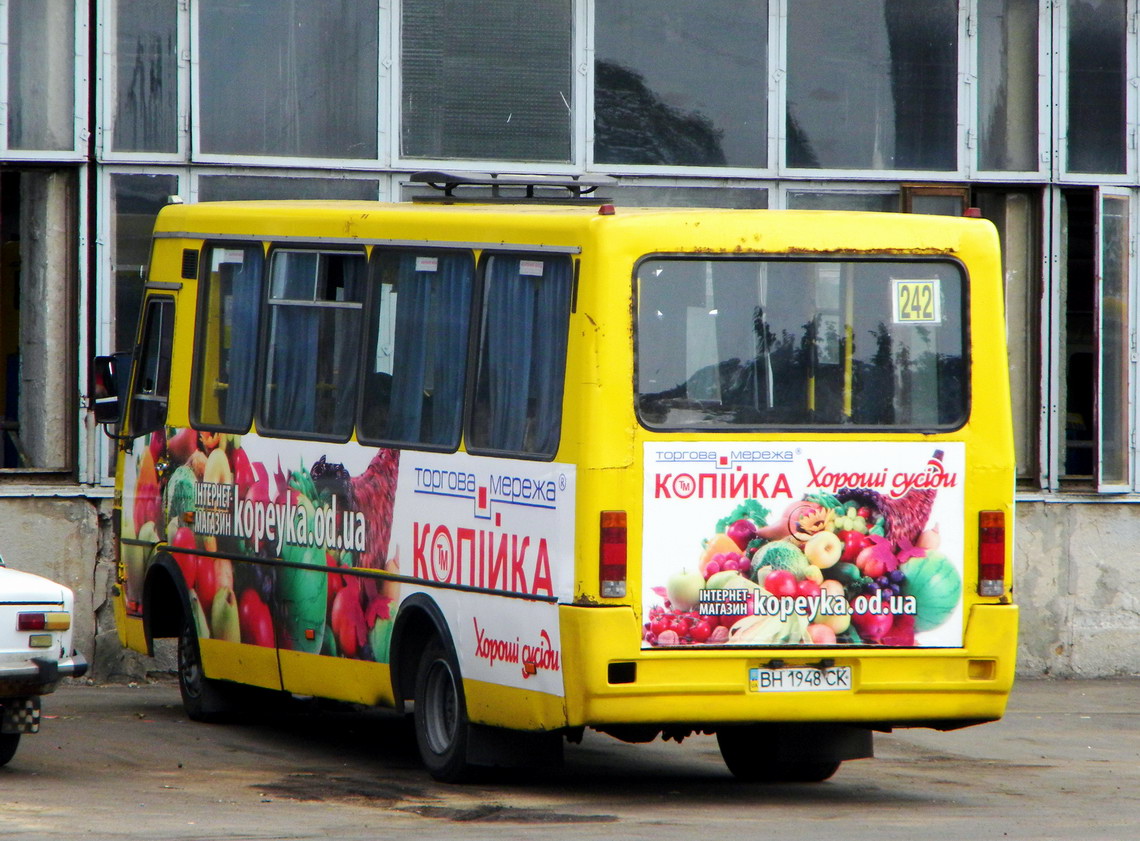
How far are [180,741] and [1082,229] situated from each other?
25.3 ft

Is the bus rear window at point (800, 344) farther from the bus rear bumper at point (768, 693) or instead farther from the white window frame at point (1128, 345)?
the white window frame at point (1128, 345)

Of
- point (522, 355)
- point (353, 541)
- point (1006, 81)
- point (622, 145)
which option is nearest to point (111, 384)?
point (353, 541)

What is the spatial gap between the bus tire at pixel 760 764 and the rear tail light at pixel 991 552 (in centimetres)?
133

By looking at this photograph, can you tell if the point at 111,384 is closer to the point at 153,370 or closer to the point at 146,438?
the point at 153,370

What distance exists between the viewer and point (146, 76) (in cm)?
1491

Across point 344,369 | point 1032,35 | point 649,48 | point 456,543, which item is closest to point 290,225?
point 344,369

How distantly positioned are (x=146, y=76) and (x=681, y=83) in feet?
12.1

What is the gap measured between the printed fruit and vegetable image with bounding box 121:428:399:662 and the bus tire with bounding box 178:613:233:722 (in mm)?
241

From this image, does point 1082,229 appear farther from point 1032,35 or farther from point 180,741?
point 180,741

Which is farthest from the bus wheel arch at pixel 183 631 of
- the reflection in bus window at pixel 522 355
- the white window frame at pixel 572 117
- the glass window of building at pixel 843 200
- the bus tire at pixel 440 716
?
the glass window of building at pixel 843 200

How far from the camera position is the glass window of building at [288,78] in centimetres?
1507

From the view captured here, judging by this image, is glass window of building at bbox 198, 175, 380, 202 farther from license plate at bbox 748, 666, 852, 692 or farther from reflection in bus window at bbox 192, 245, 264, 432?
license plate at bbox 748, 666, 852, 692

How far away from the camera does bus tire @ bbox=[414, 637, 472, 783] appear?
10188 millimetres

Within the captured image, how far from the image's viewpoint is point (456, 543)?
1016 cm
